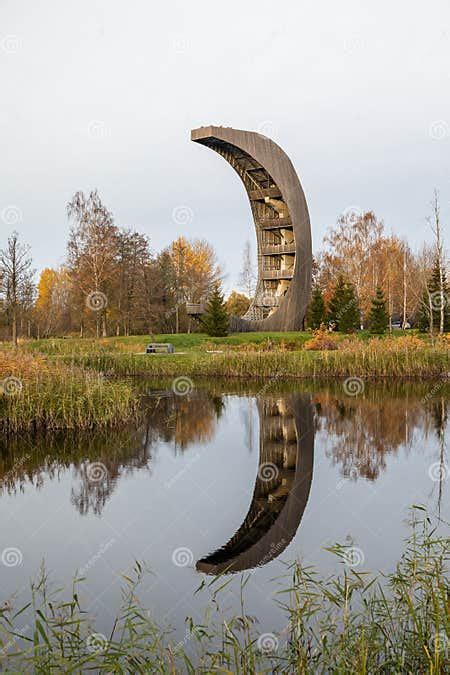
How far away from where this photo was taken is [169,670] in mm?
2779

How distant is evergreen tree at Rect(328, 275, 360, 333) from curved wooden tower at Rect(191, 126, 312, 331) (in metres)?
1.62

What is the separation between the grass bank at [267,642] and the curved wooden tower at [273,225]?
21.1 m

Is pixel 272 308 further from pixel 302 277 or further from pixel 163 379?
pixel 163 379

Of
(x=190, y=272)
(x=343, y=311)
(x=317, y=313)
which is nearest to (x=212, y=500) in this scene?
(x=343, y=311)

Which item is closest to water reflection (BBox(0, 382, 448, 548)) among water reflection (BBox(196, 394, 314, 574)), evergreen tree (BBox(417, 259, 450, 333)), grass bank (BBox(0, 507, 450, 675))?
water reflection (BBox(196, 394, 314, 574))

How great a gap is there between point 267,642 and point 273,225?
24737 millimetres

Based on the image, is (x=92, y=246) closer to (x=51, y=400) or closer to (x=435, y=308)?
(x=435, y=308)

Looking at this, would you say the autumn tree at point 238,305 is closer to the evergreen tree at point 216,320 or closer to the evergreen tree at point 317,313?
the evergreen tree at point 317,313

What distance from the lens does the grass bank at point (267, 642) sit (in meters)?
2.66

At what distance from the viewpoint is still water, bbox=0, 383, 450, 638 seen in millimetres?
4051

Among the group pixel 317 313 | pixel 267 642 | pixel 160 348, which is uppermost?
pixel 317 313

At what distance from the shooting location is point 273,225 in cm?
2697

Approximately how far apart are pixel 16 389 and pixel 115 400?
4.85 feet

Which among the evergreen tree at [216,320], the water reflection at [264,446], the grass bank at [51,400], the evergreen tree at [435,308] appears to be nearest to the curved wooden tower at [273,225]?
the evergreen tree at [216,320]
